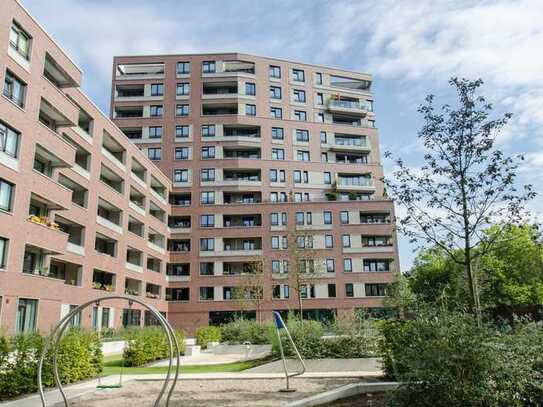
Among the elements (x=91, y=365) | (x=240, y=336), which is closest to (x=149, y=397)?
(x=91, y=365)

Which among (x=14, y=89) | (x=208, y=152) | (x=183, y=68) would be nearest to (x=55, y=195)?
(x=14, y=89)

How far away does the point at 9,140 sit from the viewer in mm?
25297

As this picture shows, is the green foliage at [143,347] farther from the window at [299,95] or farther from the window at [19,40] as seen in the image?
the window at [299,95]

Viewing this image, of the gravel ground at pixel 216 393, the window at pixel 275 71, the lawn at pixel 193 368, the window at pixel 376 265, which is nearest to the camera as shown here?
the gravel ground at pixel 216 393

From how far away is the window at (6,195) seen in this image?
80.7 ft

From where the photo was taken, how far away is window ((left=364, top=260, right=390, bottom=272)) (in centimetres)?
5625

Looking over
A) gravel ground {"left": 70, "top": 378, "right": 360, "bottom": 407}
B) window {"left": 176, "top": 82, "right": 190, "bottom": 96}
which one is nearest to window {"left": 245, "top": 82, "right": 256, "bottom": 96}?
window {"left": 176, "top": 82, "right": 190, "bottom": 96}

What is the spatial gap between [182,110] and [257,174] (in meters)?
12.5

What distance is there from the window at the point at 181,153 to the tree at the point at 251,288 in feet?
52.0

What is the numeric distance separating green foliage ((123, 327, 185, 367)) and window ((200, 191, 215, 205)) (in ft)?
118

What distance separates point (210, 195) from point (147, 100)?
1468 cm

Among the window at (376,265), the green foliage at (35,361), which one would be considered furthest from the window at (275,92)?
the green foliage at (35,361)

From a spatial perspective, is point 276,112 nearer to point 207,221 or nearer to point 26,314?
point 207,221

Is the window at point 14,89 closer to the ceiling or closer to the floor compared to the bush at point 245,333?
closer to the ceiling
